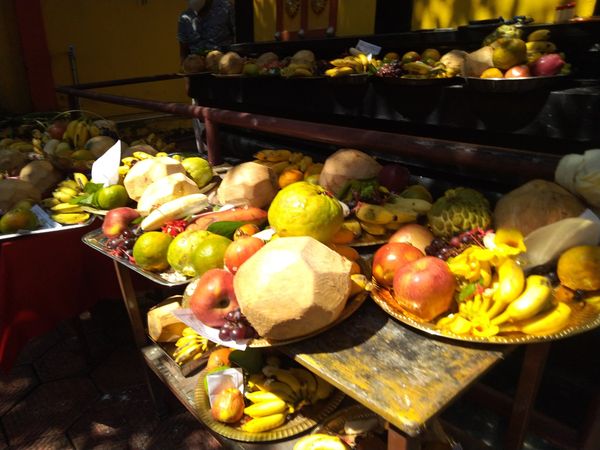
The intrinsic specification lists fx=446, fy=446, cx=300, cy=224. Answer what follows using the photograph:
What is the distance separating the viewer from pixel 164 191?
2.06 meters

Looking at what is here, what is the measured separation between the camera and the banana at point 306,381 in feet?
5.75

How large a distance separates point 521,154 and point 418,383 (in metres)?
0.74

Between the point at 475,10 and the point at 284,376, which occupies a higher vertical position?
the point at 475,10

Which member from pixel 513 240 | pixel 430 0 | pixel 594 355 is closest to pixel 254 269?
pixel 513 240

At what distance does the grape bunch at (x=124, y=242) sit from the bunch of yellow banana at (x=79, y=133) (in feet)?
6.56

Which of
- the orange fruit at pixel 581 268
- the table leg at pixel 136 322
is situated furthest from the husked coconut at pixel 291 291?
the table leg at pixel 136 322

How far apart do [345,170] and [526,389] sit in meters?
1.04

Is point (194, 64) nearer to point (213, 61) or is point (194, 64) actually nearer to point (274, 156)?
point (213, 61)

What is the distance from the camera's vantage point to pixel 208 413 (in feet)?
5.61

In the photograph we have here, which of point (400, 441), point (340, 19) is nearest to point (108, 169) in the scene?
point (400, 441)

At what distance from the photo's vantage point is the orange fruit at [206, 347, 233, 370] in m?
1.90

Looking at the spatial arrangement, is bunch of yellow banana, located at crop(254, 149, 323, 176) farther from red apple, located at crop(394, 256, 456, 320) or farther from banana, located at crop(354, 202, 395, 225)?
red apple, located at crop(394, 256, 456, 320)

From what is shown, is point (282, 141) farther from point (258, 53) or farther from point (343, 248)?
point (343, 248)

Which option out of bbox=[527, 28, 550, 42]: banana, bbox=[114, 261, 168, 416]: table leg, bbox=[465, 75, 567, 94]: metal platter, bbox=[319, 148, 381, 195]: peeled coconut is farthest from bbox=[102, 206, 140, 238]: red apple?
bbox=[527, 28, 550, 42]: banana
